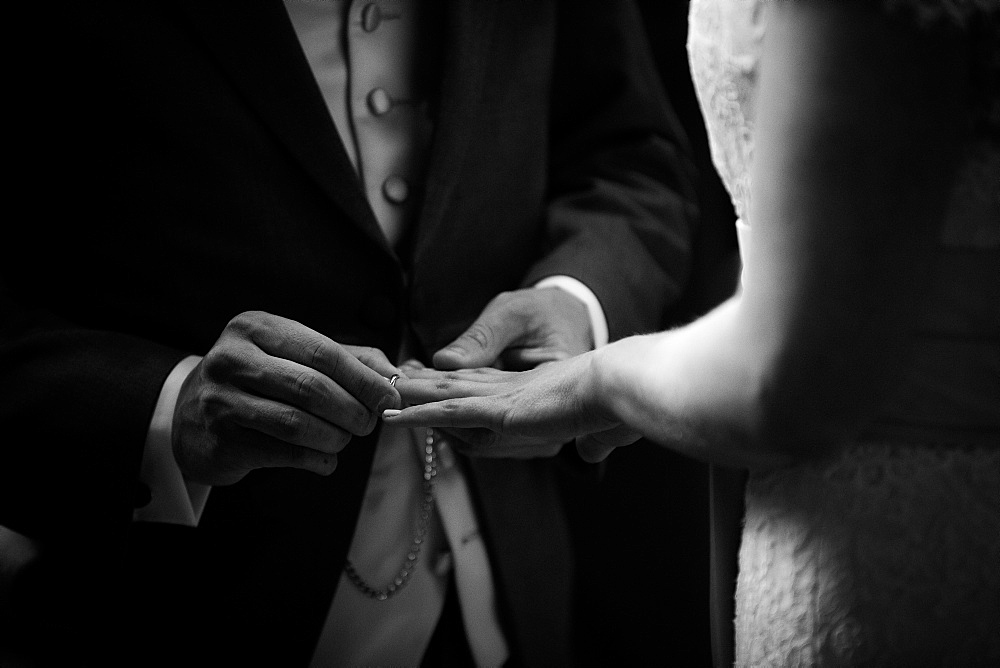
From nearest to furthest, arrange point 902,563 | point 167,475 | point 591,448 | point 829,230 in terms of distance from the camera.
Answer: point 829,230 < point 902,563 < point 591,448 < point 167,475

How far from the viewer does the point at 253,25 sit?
2.91ft

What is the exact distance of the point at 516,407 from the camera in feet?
2.29

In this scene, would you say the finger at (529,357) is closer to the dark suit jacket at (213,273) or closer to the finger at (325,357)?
the dark suit jacket at (213,273)

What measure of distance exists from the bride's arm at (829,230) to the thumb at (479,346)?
37 centimetres

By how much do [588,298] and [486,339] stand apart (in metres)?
0.19

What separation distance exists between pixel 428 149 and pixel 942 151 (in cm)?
67

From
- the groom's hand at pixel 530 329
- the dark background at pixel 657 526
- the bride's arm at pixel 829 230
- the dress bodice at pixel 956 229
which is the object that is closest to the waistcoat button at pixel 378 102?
the groom's hand at pixel 530 329

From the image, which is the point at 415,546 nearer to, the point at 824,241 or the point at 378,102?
the point at 378,102

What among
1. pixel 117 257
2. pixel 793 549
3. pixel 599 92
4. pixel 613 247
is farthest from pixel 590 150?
pixel 793 549

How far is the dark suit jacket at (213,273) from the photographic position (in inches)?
35.0

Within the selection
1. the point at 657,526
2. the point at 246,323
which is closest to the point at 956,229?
the point at 246,323

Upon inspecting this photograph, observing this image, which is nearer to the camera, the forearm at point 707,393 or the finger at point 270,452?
the forearm at point 707,393

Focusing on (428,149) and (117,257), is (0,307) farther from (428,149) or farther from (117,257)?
(428,149)

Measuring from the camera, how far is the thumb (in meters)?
0.88
